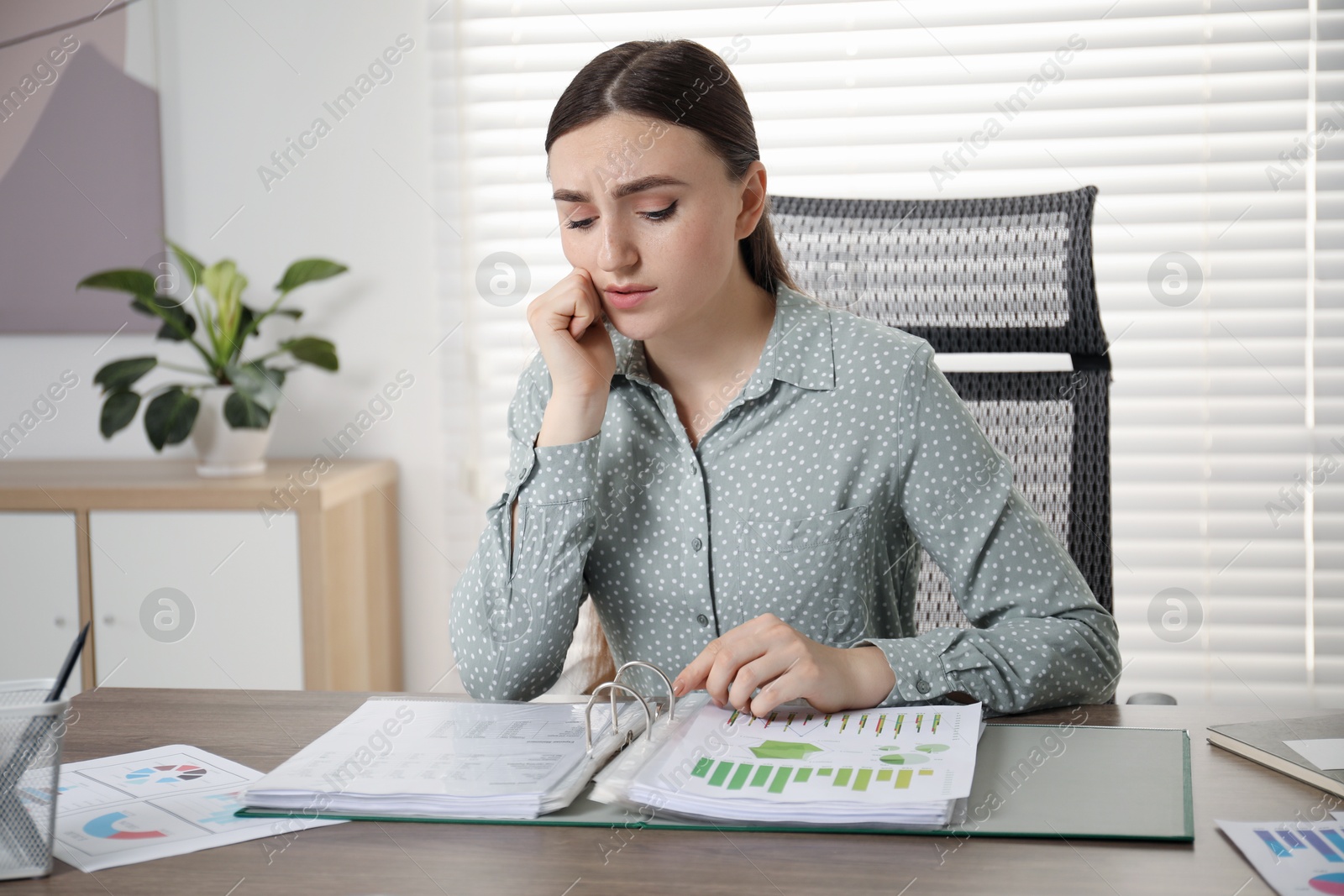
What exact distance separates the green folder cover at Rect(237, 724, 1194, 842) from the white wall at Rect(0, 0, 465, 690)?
1765 millimetres

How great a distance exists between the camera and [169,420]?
221 centimetres

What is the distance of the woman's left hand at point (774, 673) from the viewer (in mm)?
907

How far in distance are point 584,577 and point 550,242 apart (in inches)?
53.3

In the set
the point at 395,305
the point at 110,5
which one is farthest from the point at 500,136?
the point at 110,5

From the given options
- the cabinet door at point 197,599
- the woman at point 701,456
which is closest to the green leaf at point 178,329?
the cabinet door at point 197,599

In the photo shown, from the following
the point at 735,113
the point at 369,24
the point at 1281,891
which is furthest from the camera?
the point at 369,24

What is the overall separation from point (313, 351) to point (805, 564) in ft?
4.92

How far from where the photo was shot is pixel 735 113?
3.96 feet

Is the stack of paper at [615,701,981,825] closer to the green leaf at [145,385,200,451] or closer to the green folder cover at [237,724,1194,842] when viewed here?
the green folder cover at [237,724,1194,842]

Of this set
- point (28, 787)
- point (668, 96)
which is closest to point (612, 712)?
point (28, 787)

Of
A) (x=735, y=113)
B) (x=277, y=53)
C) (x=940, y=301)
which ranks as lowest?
(x=940, y=301)

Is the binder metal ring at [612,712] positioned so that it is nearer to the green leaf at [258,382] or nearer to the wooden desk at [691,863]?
the wooden desk at [691,863]

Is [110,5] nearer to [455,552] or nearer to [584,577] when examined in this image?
[455,552]

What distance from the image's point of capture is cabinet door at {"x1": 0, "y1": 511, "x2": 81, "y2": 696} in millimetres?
2195
